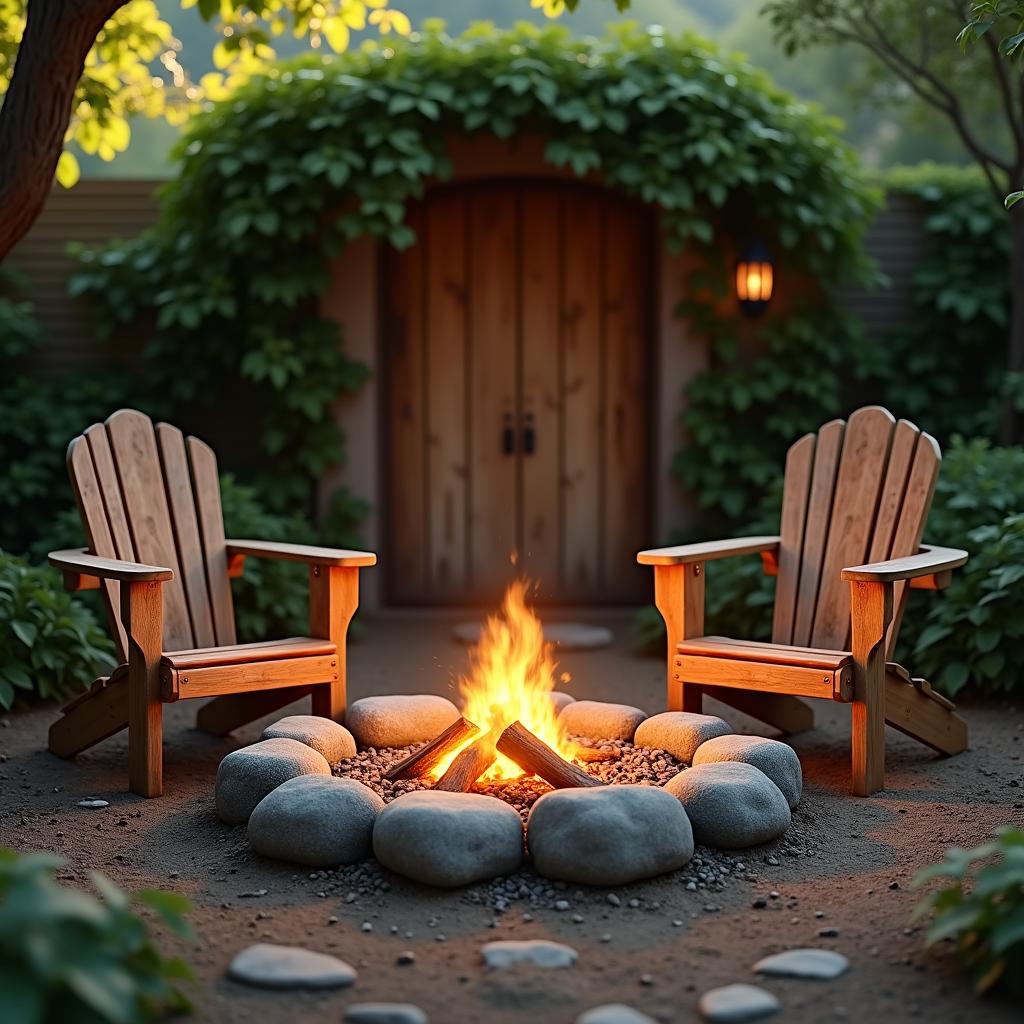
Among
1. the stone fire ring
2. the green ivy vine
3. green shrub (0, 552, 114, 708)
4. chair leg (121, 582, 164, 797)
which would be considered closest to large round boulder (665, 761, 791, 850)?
the stone fire ring

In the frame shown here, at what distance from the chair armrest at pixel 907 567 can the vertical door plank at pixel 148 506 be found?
194 centimetres

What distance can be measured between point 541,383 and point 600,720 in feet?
9.97

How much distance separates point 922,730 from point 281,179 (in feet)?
12.3

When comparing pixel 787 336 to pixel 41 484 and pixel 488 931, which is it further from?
pixel 488 931

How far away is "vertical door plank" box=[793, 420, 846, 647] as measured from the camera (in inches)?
156

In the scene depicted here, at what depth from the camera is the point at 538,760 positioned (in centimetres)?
309

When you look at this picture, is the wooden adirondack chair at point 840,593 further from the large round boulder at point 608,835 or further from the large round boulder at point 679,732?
the large round boulder at point 608,835

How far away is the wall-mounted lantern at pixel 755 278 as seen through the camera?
20.0ft

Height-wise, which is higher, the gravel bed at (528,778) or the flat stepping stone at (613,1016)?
the gravel bed at (528,778)

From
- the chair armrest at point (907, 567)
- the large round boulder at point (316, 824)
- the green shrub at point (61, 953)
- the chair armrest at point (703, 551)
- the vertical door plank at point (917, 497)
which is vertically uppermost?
the vertical door plank at point (917, 497)

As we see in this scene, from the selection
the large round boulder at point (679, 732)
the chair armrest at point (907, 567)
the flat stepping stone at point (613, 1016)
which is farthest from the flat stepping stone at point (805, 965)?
the chair armrest at point (907, 567)

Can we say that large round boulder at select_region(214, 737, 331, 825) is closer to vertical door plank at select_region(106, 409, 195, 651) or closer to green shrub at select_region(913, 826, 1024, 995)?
vertical door plank at select_region(106, 409, 195, 651)

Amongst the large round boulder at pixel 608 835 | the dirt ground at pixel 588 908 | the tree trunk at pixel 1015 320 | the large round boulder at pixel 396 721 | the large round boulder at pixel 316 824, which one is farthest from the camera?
the tree trunk at pixel 1015 320

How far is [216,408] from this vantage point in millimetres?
6508
